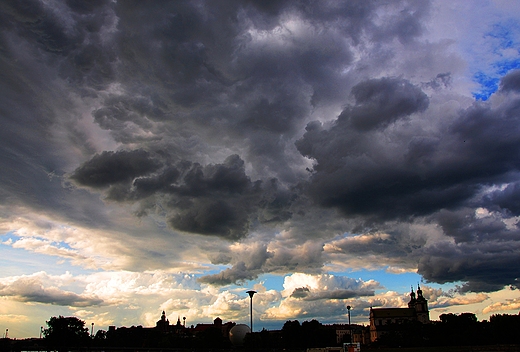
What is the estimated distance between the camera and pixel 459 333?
465 feet

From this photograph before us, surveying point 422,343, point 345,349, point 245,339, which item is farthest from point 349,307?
point 422,343

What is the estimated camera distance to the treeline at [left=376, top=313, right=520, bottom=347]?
129 meters

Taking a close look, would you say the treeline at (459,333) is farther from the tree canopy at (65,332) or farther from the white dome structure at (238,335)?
the tree canopy at (65,332)

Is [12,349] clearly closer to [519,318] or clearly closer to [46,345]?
[46,345]

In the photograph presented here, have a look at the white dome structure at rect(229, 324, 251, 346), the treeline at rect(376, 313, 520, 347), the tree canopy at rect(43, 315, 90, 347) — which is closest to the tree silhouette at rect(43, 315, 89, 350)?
the tree canopy at rect(43, 315, 90, 347)

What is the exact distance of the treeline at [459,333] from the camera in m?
129

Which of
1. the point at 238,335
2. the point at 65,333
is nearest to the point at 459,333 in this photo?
the point at 238,335

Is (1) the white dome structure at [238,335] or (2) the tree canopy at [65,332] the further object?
(2) the tree canopy at [65,332]

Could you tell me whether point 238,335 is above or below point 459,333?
above

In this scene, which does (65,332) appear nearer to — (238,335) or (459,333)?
(238,335)

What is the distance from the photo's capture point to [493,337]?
132 m

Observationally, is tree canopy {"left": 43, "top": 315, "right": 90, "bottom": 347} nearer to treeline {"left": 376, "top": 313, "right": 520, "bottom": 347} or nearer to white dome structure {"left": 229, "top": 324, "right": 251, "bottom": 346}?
white dome structure {"left": 229, "top": 324, "right": 251, "bottom": 346}

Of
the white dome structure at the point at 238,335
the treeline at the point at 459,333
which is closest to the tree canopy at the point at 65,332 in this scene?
the white dome structure at the point at 238,335

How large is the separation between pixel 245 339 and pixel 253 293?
62564 mm
